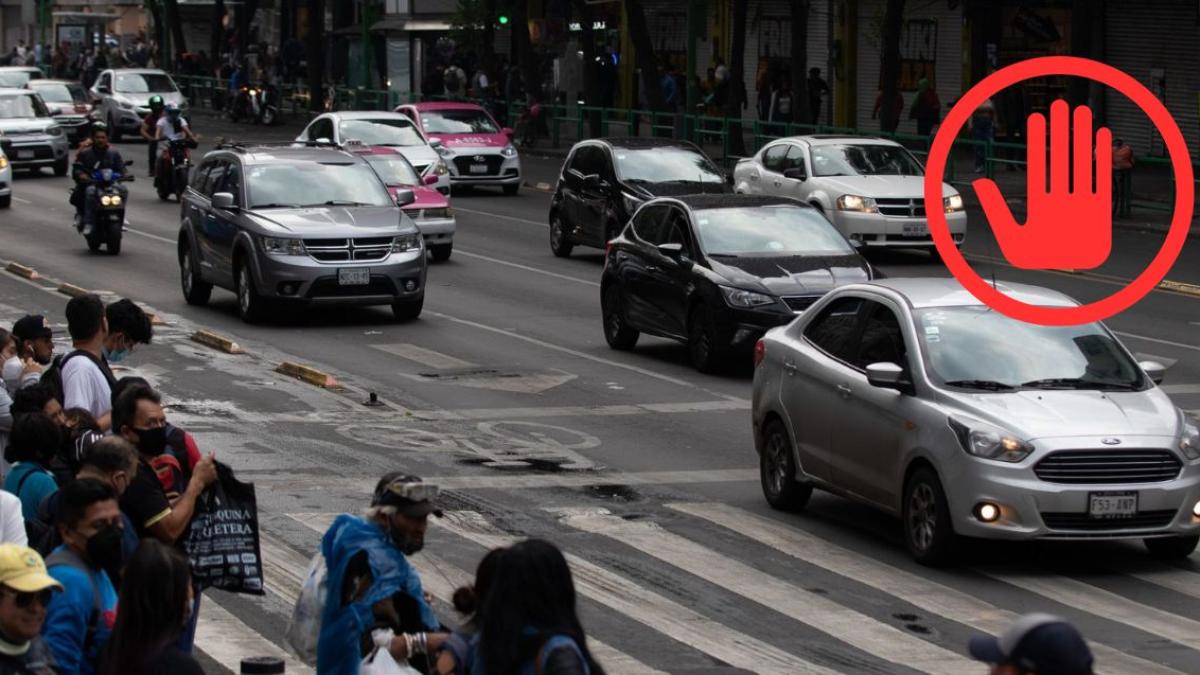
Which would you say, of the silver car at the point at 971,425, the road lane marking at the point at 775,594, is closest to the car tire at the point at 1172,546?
the silver car at the point at 971,425

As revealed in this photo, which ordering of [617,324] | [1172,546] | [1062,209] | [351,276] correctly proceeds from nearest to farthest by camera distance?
[1172,546] → [617,324] → [351,276] → [1062,209]

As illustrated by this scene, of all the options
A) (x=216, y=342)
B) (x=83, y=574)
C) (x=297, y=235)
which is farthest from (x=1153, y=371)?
(x=297, y=235)

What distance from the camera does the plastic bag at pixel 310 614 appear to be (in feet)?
23.2

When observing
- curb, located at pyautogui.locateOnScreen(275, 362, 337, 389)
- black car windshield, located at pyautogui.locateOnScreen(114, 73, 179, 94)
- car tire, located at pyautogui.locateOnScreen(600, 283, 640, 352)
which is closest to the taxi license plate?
curb, located at pyautogui.locateOnScreen(275, 362, 337, 389)

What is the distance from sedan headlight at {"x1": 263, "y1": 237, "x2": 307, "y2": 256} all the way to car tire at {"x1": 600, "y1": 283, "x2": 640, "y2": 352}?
3.52m

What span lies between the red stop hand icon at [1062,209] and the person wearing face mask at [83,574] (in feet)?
65.5

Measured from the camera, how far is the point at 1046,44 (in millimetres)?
49094

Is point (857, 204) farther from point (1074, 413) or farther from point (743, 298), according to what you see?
point (1074, 413)

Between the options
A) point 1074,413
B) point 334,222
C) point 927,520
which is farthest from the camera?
point 334,222

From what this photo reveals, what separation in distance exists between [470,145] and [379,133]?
4.52 m

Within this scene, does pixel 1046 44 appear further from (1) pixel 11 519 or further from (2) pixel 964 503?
(1) pixel 11 519

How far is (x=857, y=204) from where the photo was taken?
30.5m

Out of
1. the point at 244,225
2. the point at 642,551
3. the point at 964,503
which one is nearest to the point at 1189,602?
the point at 964,503

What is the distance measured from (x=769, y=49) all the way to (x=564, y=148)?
843 centimetres
